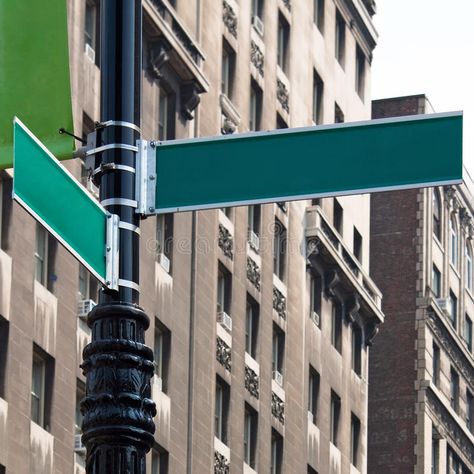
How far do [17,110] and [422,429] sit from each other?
63.3m

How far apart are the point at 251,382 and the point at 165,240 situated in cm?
690

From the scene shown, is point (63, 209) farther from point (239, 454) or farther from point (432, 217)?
point (432, 217)

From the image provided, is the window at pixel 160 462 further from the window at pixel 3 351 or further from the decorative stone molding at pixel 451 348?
the decorative stone molding at pixel 451 348

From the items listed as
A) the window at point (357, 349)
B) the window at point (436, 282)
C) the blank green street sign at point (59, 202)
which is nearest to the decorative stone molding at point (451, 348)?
the window at point (436, 282)

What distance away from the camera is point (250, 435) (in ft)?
170

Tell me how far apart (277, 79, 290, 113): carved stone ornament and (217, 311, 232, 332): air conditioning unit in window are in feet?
29.8

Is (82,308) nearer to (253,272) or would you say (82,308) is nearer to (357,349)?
(253,272)

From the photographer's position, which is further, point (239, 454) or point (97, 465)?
point (239, 454)

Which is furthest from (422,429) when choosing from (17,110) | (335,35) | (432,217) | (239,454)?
(17,110)

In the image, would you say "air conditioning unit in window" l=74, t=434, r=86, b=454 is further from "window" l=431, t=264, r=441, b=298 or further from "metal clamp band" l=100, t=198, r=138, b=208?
"window" l=431, t=264, r=441, b=298

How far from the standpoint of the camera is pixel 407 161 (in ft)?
33.6

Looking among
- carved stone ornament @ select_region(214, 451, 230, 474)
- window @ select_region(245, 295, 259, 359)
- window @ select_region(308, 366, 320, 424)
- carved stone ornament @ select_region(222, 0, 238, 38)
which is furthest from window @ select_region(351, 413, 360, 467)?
carved stone ornament @ select_region(222, 0, 238, 38)

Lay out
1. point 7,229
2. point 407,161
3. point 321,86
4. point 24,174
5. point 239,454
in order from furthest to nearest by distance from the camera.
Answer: point 321,86 → point 239,454 → point 7,229 → point 407,161 → point 24,174

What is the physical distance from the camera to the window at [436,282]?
3027 inches
